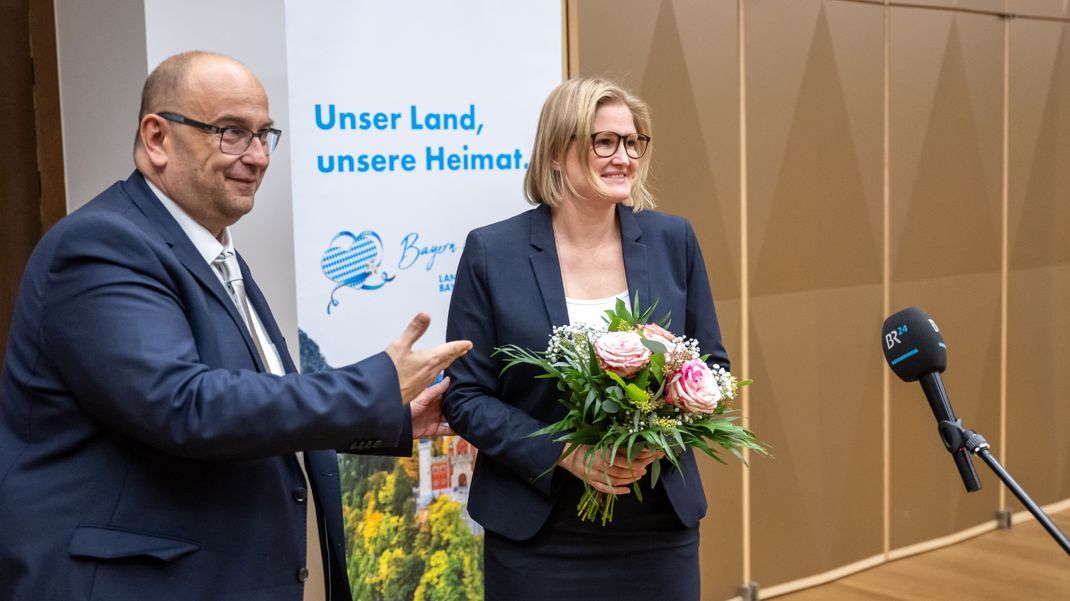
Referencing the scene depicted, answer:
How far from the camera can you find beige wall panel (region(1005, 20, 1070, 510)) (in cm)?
621

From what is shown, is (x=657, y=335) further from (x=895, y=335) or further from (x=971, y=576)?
(x=971, y=576)

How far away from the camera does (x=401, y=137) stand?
11.8 ft

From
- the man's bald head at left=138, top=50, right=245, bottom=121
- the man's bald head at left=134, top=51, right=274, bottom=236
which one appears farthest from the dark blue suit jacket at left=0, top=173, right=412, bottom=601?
the man's bald head at left=138, top=50, right=245, bottom=121

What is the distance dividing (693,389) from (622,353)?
18cm

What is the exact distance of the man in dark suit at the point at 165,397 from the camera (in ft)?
5.88

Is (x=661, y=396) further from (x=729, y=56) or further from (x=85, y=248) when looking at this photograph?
(x=729, y=56)

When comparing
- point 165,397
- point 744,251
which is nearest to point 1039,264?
point 744,251

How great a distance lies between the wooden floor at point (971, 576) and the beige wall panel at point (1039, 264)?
532 mm

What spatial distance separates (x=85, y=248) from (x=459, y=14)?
2.16 m

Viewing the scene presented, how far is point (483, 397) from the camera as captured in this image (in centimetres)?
279

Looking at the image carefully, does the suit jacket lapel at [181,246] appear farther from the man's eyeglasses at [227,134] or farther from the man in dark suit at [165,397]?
the man's eyeglasses at [227,134]

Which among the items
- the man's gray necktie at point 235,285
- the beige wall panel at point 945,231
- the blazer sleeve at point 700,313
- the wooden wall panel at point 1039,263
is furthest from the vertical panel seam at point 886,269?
the man's gray necktie at point 235,285

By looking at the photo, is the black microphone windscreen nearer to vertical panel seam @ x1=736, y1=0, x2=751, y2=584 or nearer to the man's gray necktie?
the man's gray necktie

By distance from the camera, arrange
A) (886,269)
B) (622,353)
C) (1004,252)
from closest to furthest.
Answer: (622,353) < (886,269) < (1004,252)
